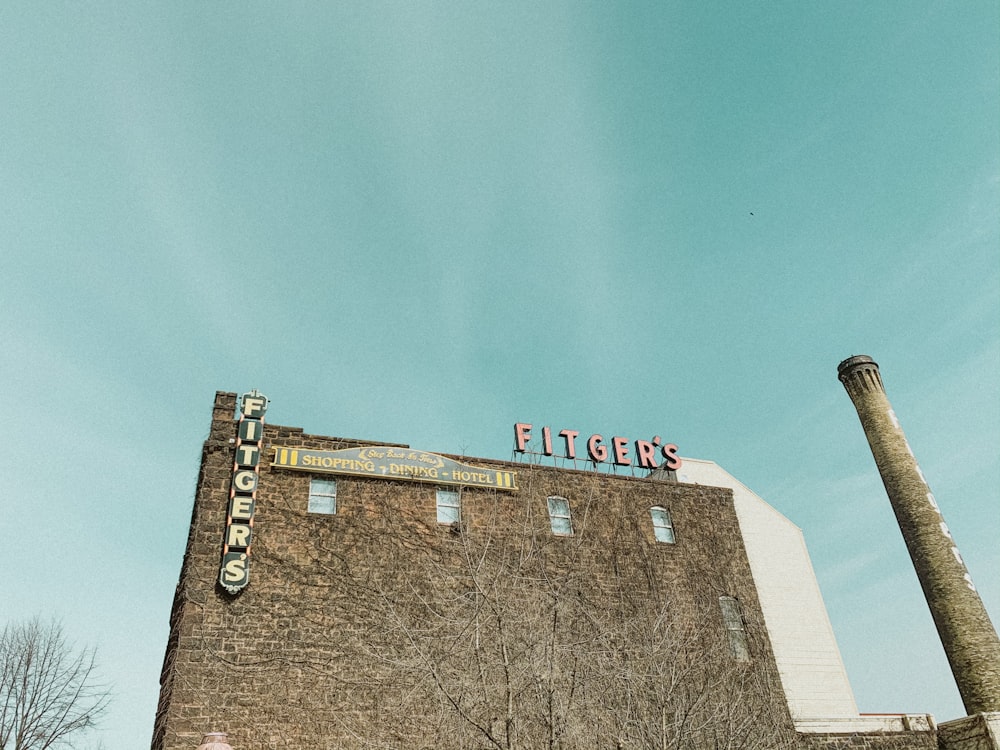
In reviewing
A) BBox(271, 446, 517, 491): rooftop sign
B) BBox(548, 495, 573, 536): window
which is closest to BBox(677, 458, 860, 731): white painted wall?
BBox(548, 495, 573, 536): window

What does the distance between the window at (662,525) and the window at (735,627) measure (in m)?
2.38

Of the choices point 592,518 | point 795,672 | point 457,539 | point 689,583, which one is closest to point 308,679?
point 457,539

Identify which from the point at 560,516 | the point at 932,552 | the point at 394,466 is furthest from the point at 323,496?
the point at 932,552

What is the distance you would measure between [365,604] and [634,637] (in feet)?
25.1

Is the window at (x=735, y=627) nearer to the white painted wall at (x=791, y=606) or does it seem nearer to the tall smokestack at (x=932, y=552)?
the white painted wall at (x=791, y=606)

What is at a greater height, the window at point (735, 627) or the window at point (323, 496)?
the window at point (323, 496)

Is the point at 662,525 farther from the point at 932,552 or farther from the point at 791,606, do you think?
the point at 932,552

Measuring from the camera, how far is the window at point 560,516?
68.1 feet

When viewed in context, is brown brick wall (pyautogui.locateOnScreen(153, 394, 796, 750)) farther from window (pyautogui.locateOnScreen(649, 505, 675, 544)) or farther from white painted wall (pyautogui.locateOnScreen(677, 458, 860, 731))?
white painted wall (pyautogui.locateOnScreen(677, 458, 860, 731))

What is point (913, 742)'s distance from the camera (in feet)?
71.0

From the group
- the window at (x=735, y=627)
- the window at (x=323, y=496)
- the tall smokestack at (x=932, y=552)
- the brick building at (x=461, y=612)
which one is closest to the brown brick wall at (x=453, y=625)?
the brick building at (x=461, y=612)

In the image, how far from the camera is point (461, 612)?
1752 centimetres

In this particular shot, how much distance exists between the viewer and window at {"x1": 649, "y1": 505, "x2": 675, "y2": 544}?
22156 millimetres

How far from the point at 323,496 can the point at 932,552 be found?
24201 mm
